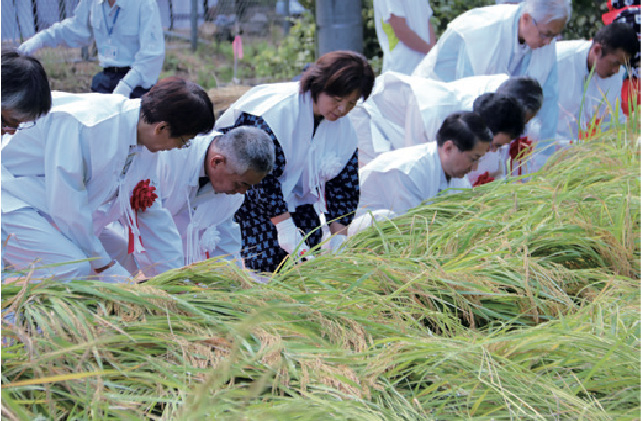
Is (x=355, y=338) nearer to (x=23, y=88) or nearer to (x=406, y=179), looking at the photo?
(x=23, y=88)

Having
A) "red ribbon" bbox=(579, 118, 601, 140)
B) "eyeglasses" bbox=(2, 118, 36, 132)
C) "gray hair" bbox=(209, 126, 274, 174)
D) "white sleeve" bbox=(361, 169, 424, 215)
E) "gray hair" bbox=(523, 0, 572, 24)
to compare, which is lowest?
"white sleeve" bbox=(361, 169, 424, 215)

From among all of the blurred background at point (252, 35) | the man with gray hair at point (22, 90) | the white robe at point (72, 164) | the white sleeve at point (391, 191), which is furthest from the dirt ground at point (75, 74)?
the man with gray hair at point (22, 90)

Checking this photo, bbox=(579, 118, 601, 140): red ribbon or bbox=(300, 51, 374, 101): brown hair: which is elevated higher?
bbox=(300, 51, 374, 101): brown hair

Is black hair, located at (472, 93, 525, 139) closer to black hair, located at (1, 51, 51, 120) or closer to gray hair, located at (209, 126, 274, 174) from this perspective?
gray hair, located at (209, 126, 274, 174)

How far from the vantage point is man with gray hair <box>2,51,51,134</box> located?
1.75 metres

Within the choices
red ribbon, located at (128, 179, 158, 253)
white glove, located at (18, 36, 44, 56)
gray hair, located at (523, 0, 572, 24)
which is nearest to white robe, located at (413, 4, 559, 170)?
gray hair, located at (523, 0, 572, 24)

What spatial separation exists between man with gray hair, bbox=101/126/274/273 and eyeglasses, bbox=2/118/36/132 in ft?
1.48

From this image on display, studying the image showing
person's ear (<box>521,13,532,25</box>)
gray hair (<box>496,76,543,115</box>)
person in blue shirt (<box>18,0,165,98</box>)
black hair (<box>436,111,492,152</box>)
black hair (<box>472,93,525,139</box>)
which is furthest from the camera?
person's ear (<box>521,13,532,25</box>)

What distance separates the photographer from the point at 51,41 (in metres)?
3.79

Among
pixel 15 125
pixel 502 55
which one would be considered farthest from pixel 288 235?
pixel 502 55

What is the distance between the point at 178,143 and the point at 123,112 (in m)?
0.16

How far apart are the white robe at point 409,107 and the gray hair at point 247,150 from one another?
1.47 m

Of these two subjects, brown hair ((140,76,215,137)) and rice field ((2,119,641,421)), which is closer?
rice field ((2,119,641,421))

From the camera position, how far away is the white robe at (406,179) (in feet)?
9.69
